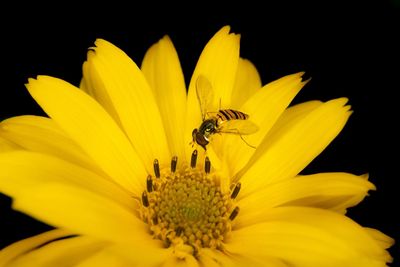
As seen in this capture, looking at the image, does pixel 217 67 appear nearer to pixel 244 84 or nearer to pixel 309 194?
pixel 244 84

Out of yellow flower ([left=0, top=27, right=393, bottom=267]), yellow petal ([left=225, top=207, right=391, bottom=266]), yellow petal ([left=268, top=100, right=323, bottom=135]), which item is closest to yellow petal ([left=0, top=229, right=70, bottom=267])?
yellow flower ([left=0, top=27, right=393, bottom=267])

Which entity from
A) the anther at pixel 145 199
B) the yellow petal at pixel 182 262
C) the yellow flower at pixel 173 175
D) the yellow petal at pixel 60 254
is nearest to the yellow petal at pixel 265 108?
the yellow flower at pixel 173 175

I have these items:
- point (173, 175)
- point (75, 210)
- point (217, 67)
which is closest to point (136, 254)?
point (75, 210)

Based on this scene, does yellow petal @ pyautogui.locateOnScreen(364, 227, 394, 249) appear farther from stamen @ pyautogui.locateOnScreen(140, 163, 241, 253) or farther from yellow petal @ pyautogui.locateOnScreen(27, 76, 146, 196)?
yellow petal @ pyautogui.locateOnScreen(27, 76, 146, 196)

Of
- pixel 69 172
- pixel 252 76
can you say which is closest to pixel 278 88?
pixel 252 76

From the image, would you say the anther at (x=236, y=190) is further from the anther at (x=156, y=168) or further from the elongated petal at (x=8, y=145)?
the elongated petal at (x=8, y=145)

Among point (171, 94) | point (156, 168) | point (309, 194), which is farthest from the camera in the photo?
point (171, 94)

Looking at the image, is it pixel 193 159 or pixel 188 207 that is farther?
pixel 193 159

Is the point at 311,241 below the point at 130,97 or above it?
below
